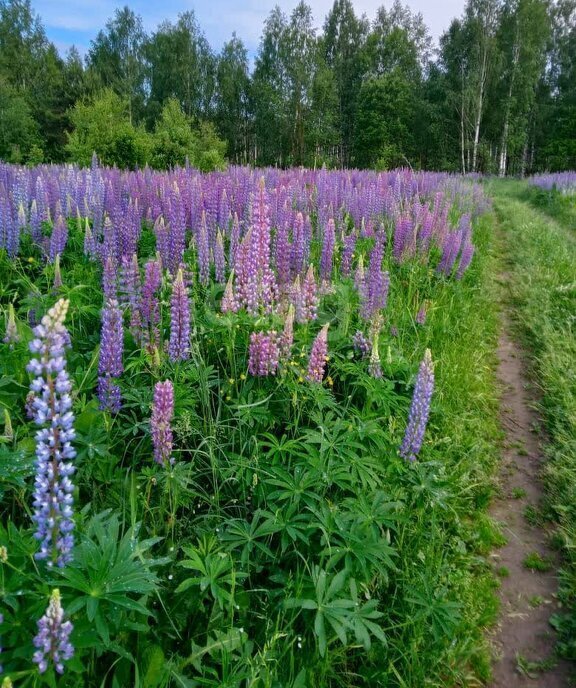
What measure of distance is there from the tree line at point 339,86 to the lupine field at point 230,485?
2305 cm

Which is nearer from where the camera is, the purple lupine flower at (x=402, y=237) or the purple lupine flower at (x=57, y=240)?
the purple lupine flower at (x=57, y=240)

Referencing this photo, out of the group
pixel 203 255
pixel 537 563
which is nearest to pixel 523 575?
pixel 537 563

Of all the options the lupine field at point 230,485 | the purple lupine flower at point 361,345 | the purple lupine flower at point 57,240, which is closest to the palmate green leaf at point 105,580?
the lupine field at point 230,485

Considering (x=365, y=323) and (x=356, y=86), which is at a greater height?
(x=356, y=86)

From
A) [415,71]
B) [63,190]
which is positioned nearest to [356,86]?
[415,71]

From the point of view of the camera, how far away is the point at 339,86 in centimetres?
4553

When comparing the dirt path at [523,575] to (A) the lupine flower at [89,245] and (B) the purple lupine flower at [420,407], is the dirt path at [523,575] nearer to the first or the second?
(B) the purple lupine flower at [420,407]

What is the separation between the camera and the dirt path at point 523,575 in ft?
7.76

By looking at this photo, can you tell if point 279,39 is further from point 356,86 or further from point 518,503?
point 518,503

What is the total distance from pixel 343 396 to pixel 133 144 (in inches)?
497

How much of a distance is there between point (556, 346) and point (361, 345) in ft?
9.94

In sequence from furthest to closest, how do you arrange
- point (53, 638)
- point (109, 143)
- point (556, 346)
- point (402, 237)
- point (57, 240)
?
point (109, 143) → point (402, 237) → point (556, 346) → point (57, 240) → point (53, 638)

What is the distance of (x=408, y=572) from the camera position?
2.51 metres

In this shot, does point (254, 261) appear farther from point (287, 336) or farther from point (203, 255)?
point (203, 255)
